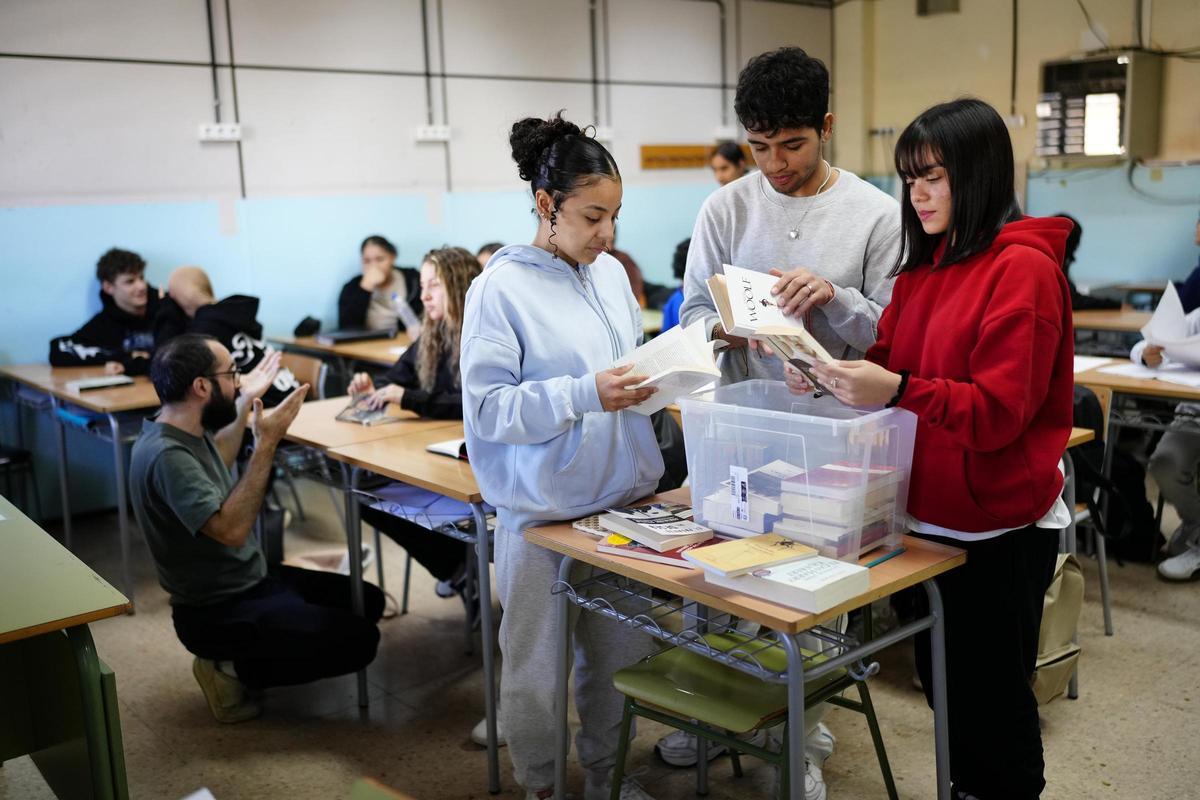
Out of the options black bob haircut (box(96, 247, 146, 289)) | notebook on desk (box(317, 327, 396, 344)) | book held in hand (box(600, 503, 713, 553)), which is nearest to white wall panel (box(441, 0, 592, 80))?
notebook on desk (box(317, 327, 396, 344))

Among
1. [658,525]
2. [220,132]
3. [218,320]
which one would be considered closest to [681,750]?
[658,525]

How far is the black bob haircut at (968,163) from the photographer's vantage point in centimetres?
176

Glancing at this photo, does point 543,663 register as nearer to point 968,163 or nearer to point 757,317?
point 757,317

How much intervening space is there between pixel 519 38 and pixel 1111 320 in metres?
3.89

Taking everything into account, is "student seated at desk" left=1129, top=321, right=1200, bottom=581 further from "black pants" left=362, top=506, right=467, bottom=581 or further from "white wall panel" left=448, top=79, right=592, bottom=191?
"white wall panel" left=448, top=79, right=592, bottom=191

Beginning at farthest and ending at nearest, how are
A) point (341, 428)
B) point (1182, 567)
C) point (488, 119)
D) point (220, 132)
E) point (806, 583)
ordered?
point (488, 119), point (220, 132), point (1182, 567), point (341, 428), point (806, 583)

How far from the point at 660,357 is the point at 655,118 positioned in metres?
5.74

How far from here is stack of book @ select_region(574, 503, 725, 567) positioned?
76.4 inches

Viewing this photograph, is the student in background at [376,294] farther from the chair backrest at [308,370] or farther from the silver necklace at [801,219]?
the silver necklace at [801,219]

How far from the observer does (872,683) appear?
3135mm

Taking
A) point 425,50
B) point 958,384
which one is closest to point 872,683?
point 958,384

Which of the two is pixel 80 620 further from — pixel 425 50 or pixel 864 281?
pixel 425 50

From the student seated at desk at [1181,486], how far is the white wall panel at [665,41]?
4311mm

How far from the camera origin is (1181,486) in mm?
4016
